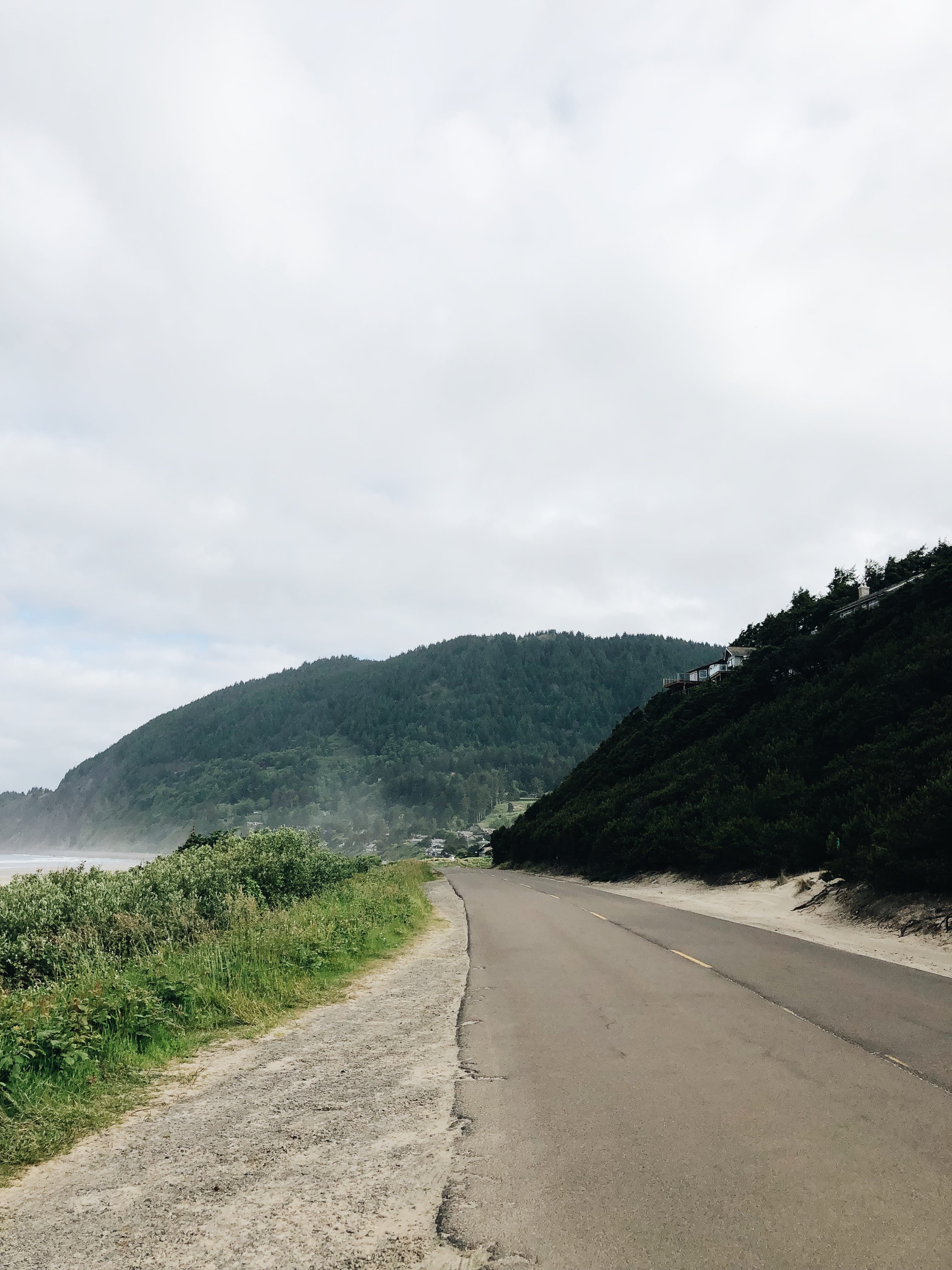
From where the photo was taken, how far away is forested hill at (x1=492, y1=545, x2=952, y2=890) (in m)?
20.6

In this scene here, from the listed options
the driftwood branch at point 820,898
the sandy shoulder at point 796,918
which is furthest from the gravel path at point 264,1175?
the driftwood branch at point 820,898

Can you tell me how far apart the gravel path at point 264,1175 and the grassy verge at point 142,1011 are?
39 centimetres

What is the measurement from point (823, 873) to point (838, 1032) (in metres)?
15.9

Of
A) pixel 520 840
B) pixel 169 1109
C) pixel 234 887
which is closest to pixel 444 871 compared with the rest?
pixel 520 840

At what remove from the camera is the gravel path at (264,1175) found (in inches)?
161

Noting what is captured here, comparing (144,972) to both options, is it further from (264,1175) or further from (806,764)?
(806,764)

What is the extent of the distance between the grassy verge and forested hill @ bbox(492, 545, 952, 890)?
14.1m

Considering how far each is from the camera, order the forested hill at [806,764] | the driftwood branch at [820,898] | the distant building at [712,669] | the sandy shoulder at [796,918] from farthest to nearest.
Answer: the distant building at [712,669]
the driftwood branch at [820,898]
the forested hill at [806,764]
the sandy shoulder at [796,918]

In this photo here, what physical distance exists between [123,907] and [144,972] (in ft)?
24.2

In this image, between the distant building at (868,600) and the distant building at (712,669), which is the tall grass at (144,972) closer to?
the distant building at (868,600)

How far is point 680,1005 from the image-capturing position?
954 centimetres

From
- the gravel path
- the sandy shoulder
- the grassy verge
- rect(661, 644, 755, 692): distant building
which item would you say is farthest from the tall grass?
rect(661, 644, 755, 692): distant building

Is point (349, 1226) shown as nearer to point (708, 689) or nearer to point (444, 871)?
point (708, 689)

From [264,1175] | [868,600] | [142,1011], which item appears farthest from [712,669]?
[264,1175]
